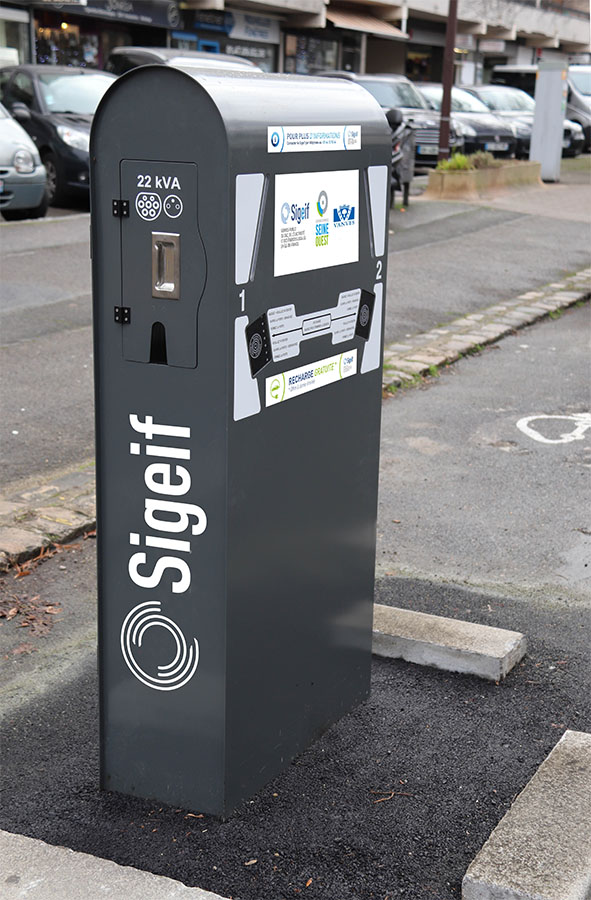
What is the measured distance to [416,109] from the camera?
23.3m

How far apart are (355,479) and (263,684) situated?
0.72 metres

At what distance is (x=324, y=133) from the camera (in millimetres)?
3012

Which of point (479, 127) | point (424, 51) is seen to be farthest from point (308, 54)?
point (479, 127)

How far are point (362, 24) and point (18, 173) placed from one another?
2833 cm

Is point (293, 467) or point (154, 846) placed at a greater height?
point (293, 467)

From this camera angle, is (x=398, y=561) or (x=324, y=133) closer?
(x=324, y=133)

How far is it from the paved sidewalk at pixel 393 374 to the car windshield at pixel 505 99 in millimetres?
16630

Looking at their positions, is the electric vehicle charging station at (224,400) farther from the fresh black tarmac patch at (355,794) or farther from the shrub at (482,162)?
the shrub at (482,162)

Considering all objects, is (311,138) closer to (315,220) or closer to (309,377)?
(315,220)

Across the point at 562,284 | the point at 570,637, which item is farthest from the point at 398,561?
the point at 562,284

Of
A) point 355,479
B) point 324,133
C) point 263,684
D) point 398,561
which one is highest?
point 324,133

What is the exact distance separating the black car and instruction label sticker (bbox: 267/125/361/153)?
12470 mm

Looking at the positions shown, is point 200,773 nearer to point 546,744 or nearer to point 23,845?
point 23,845

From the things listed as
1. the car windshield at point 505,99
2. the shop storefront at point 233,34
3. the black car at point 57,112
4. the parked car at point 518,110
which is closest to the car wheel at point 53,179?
the black car at point 57,112
